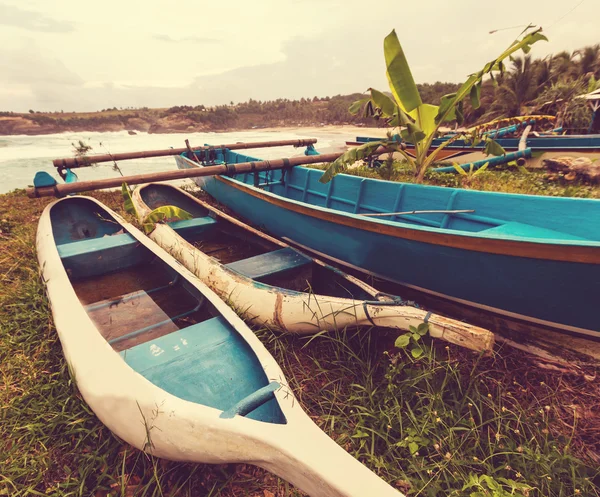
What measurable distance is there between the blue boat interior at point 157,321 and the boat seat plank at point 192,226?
4 cm

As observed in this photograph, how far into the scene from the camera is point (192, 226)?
4855mm

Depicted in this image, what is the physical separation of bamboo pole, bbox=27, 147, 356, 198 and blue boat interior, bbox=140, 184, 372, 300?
0.76 metres

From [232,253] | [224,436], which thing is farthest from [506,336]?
[232,253]

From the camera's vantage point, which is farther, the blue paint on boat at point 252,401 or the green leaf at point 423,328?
the green leaf at point 423,328

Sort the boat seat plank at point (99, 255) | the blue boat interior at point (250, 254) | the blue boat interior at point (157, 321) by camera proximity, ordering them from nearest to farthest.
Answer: the blue boat interior at point (157, 321) < the blue boat interior at point (250, 254) < the boat seat plank at point (99, 255)

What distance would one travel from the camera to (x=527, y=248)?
2.20 metres

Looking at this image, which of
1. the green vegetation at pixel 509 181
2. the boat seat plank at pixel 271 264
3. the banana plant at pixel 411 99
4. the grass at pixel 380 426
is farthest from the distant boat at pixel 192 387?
the green vegetation at pixel 509 181

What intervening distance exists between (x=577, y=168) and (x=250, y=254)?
7.87 meters

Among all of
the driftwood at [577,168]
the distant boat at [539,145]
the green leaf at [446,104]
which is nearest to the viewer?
the green leaf at [446,104]

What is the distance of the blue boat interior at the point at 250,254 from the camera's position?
3.39 meters

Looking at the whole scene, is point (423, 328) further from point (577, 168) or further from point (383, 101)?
point (577, 168)

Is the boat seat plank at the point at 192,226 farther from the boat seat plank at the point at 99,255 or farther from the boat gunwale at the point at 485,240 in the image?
the boat gunwale at the point at 485,240

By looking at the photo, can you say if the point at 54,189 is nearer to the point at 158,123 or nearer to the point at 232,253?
the point at 232,253

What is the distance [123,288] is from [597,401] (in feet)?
15.0
